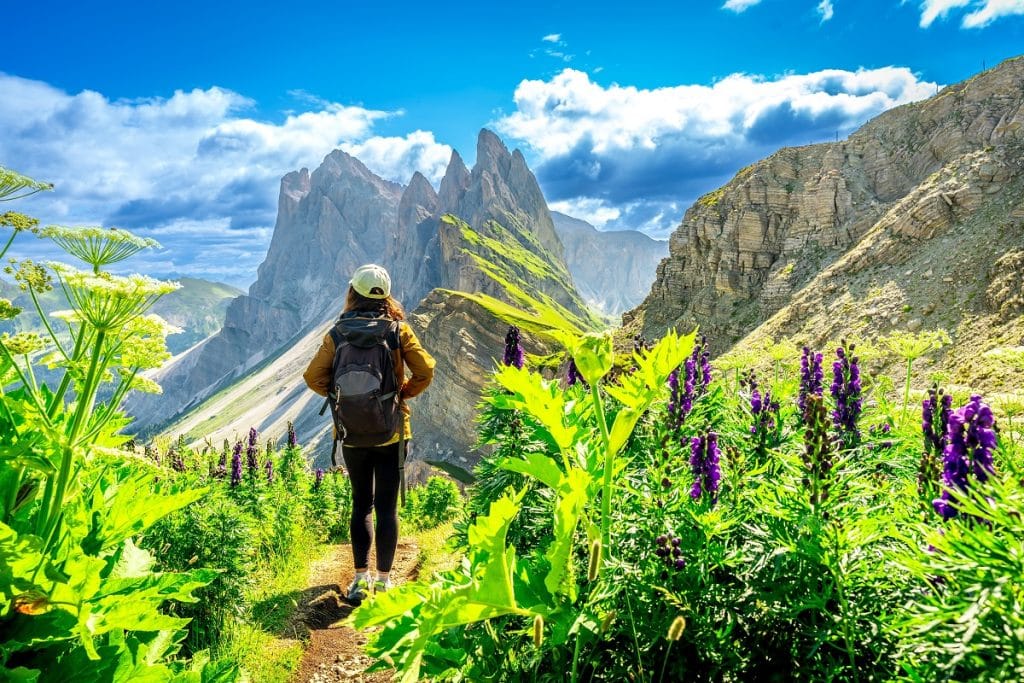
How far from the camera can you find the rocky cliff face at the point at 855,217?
4022cm

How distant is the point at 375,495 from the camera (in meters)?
6.00

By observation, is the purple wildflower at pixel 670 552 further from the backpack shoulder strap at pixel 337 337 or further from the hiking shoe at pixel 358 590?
the hiking shoe at pixel 358 590

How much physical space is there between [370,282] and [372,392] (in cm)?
125

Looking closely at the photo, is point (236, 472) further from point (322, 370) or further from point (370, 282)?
point (370, 282)

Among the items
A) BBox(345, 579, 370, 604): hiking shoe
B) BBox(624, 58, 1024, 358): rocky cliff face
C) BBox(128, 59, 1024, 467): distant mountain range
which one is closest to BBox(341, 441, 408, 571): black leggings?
BBox(345, 579, 370, 604): hiking shoe

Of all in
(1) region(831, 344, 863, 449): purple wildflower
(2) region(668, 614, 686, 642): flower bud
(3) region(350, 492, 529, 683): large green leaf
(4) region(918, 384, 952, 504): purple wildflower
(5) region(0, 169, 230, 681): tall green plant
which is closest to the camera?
(5) region(0, 169, 230, 681): tall green plant

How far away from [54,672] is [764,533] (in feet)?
8.45

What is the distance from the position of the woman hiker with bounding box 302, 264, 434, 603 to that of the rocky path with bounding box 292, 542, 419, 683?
43cm

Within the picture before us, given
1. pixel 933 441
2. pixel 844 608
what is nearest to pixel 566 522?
pixel 844 608

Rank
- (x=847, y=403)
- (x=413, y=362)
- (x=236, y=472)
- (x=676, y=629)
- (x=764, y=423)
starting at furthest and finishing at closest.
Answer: (x=236, y=472), (x=413, y=362), (x=847, y=403), (x=764, y=423), (x=676, y=629)

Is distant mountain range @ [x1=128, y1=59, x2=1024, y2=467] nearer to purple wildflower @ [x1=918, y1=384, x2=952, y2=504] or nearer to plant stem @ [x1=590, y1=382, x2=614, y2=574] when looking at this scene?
purple wildflower @ [x1=918, y1=384, x2=952, y2=504]

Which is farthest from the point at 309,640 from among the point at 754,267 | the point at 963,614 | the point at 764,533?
the point at 754,267

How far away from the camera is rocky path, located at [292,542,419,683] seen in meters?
4.95

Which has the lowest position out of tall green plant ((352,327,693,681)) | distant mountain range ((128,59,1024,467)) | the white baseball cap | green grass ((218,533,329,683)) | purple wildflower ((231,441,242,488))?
green grass ((218,533,329,683))
